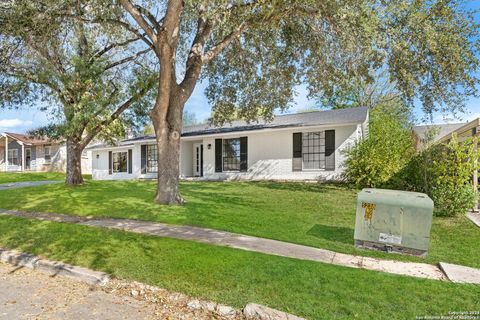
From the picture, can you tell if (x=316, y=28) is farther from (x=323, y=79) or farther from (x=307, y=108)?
(x=307, y=108)

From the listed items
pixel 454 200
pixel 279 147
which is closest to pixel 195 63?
pixel 454 200

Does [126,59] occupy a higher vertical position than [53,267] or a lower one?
higher

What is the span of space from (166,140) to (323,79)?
6723 millimetres

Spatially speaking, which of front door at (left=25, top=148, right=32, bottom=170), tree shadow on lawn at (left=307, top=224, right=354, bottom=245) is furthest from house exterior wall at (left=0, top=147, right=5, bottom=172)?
tree shadow on lawn at (left=307, top=224, right=354, bottom=245)

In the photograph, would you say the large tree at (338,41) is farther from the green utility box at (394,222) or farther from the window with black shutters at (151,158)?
the window with black shutters at (151,158)

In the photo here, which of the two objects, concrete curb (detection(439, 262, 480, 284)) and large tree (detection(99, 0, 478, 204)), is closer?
concrete curb (detection(439, 262, 480, 284))

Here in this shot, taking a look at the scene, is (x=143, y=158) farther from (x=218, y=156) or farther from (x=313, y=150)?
(x=313, y=150)

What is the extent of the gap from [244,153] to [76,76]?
944 cm

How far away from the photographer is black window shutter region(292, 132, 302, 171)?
55.9 ft

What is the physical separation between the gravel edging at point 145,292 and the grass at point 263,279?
106 mm

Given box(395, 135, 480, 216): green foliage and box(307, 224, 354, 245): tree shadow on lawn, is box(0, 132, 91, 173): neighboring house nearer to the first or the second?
box(307, 224, 354, 245): tree shadow on lawn

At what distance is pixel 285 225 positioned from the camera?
740 centimetres

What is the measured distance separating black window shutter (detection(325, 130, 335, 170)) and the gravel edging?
13072 millimetres

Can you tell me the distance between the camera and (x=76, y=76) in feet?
42.3
